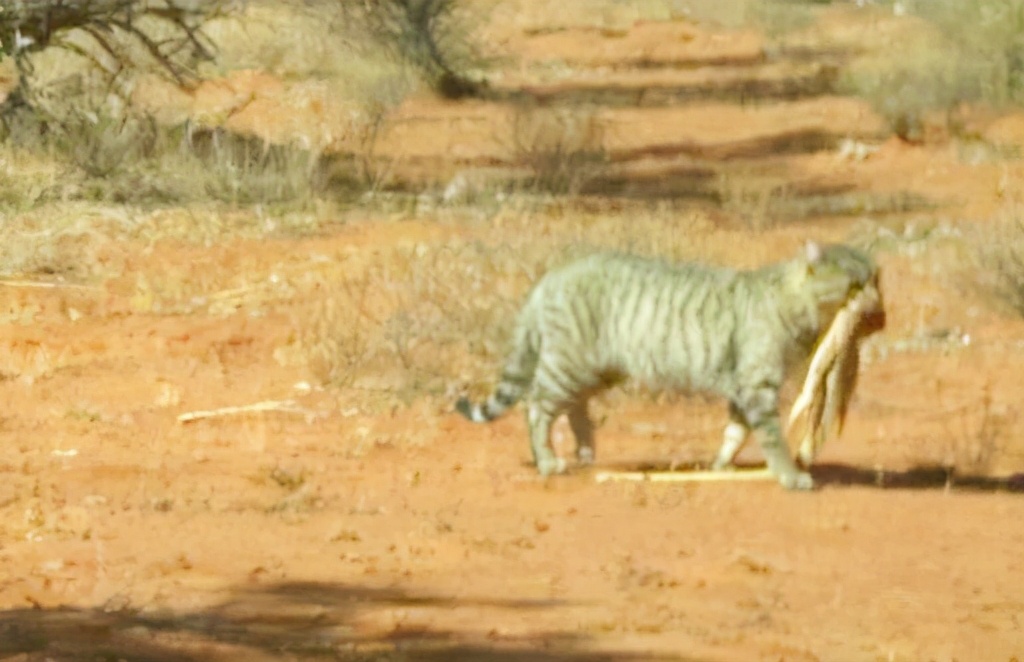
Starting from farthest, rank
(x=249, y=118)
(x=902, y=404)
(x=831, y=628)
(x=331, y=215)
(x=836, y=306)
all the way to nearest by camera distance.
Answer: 1. (x=249, y=118)
2. (x=331, y=215)
3. (x=902, y=404)
4. (x=836, y=306)
5. (x=831, y=628)

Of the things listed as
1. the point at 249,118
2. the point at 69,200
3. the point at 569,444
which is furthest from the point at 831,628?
the point at 249,118

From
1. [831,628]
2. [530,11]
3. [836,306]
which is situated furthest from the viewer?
[530,11]

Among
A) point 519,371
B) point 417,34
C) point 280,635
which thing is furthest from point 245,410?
point 417,34

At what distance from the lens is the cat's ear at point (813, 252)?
747 cm

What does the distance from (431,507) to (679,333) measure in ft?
4.16

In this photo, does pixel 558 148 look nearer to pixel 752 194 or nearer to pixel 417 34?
pixel 752 194

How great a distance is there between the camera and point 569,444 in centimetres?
866

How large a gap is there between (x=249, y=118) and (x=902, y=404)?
37.9 ft

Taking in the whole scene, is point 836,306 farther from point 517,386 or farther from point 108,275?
point 108,275

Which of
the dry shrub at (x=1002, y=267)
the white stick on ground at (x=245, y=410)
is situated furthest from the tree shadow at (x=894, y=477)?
the dry shrub at (x=1002, y=267)

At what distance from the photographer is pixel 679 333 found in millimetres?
7707

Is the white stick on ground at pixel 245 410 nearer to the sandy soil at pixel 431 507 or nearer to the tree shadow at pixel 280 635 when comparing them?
the sandy soil at pixel 431 507

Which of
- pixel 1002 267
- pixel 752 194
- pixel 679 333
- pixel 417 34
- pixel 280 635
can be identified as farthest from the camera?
pixel 417 34

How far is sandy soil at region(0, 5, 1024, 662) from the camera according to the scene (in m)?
5.73
